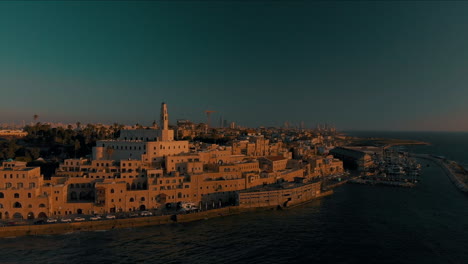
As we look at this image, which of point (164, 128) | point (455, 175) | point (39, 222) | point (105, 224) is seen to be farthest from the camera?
point (455, 175)

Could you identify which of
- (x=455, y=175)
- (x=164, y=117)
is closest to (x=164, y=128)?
(x=164, y=117)

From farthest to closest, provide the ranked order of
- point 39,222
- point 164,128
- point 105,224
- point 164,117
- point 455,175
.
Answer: point 455,175 → point 164,117 → point 164,128 → point 105,224 → point 39,222

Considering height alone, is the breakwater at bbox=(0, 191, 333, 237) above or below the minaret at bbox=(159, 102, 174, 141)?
below

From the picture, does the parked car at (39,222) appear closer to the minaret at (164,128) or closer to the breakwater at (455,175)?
the minaret at (164,128)

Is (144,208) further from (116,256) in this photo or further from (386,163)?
(386,163)

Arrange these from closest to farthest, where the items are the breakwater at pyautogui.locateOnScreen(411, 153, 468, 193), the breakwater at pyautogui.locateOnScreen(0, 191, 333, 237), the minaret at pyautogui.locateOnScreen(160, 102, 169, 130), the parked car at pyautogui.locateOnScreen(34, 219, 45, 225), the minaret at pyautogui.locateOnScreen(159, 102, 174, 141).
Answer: the breakwater at pyautogui.locateOnScreen(0, 191, 333, 237) < the parked car at pyautogui.locateOnScreen(34, 219, 45, 225) < the minaret at pyautogui.locateOnScreen(159, 102, 174, 141) < the minaret at pyautogui.locateOnScreen(160, 102, 169, 130) < the breakwater at pyautogui.locateOnScreen(411, 153, 468, 193)

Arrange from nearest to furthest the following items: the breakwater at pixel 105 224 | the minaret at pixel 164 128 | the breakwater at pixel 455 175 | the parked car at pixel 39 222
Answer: the breakwater at pixel 105 224 < the parked car at pixel 39 222 < the minaret at pixel 164 128 < the breakwater at pixel 455 175

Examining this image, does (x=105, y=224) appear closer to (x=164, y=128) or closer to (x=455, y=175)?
(x=164, y=128)

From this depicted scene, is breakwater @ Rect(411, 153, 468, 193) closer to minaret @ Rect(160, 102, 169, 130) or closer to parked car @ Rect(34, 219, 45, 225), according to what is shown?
minaret @ Rect(160, 102, 169, 130)

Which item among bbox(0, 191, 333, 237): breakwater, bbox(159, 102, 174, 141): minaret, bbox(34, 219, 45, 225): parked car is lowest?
bbox(0, 191, 333, 237): breakwater

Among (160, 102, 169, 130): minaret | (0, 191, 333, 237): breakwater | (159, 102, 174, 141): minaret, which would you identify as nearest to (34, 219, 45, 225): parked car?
(0, 191, 333, 237): breakwater

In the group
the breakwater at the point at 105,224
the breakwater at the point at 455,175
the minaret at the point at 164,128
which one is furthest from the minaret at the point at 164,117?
the breakwater at the point at 455,175

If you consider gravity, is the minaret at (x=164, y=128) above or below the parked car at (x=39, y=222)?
above
